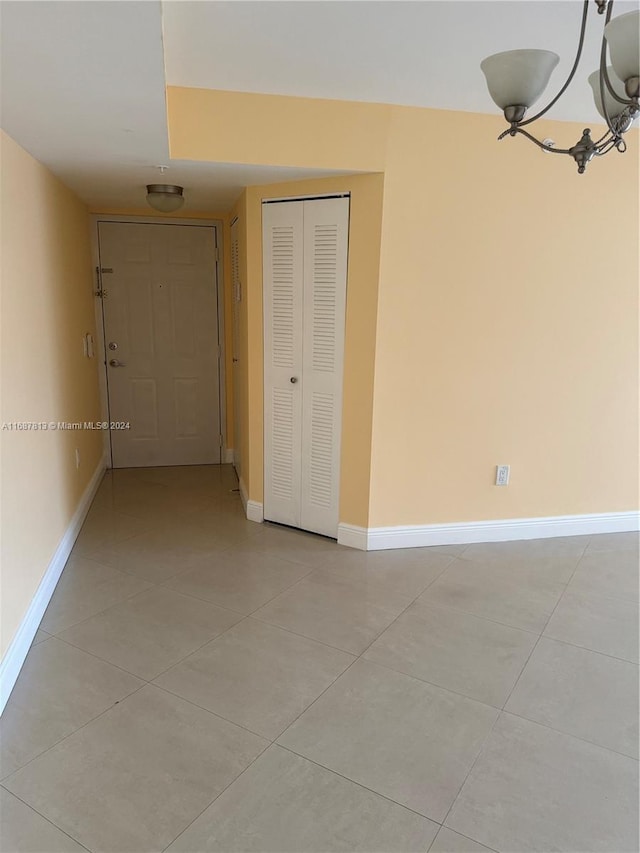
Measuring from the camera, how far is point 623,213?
3279mm

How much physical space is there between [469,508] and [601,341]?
4.20 feet

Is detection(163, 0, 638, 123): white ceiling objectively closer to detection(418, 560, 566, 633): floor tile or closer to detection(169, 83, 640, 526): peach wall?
detection(169, 83, 640, 526): peach wall

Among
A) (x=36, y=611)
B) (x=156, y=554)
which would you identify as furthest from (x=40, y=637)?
(x=156, y=554)

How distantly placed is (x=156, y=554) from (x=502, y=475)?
6.91ft

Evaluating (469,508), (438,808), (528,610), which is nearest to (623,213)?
(469,508)

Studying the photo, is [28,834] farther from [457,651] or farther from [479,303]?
[479,303]

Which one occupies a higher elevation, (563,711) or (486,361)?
(486,361)

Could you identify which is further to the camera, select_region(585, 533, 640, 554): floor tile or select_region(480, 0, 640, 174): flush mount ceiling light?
select_region(585, 533, 640, 554): floor tile

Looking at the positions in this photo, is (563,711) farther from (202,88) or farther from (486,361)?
(202,88)

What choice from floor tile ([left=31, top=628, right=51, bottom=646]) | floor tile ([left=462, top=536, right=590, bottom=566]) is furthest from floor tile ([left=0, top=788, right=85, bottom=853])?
floor tile ([left=462, top=536, right=590, bottom=566])

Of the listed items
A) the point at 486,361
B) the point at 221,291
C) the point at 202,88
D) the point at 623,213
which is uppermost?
the point at 202,88

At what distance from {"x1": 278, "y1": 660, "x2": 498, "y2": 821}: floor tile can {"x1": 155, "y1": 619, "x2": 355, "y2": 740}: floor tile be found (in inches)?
2.8

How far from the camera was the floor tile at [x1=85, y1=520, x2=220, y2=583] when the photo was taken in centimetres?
309

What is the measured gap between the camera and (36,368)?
2643 millimetres
